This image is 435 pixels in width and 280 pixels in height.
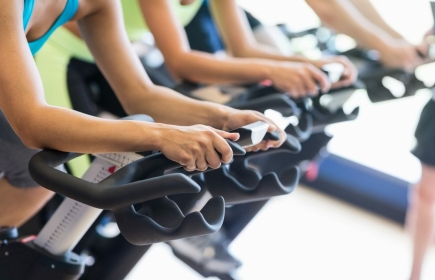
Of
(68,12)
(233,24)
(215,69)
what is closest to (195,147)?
(68,12)

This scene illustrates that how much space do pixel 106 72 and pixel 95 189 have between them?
1.73 ft

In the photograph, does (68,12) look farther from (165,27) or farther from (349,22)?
(349,22)

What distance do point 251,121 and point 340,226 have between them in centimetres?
A: 191

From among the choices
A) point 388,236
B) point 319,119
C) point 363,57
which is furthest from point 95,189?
point 388,236

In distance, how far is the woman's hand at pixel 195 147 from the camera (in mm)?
871

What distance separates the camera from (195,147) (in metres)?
0.87

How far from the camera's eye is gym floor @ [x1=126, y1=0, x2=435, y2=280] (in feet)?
8.05

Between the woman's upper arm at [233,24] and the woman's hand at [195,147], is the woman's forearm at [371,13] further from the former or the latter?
the woman's hand at [195,147]

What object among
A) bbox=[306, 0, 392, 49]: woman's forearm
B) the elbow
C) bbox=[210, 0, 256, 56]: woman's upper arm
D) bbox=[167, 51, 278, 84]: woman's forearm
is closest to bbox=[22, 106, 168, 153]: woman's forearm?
the elbow

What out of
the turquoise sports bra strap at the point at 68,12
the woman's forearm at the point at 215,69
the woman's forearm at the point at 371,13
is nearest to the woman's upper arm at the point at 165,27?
the woman's forearm at the point at 215,69

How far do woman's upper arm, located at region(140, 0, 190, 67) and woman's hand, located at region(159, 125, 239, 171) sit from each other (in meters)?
0.69

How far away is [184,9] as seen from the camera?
1989 millimetres

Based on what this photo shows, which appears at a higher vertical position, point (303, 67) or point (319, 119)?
point (303, 67)

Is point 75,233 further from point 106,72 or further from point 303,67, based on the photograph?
point 303,67
